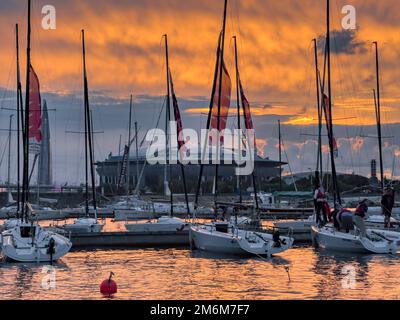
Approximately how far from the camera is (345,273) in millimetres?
35375

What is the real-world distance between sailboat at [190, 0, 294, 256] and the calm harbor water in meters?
0.66

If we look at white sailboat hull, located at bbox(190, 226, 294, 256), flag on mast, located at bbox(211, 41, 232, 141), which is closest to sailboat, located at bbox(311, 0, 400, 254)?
white sailboat hull, located at bbox(190, 226, 294, 256)

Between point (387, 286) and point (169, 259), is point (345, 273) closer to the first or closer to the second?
point (387, 286)

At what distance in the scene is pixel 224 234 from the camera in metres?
43.2

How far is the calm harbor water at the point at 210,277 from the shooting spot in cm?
2928

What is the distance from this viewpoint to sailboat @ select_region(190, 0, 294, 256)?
135 ft

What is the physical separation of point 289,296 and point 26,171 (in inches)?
896

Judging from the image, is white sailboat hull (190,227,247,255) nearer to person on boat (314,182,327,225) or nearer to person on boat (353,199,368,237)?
person on boat (353,199,368,237)

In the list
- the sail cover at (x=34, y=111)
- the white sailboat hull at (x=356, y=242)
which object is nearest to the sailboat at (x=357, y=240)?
the white sailboat hull at (x=356, y=242)

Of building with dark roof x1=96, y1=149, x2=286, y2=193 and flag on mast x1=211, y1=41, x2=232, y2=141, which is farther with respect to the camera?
building with dark roof x1=96, y1=149, x2=286, y2=193

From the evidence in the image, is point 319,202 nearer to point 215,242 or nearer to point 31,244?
point 215,242

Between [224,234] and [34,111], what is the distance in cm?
1537

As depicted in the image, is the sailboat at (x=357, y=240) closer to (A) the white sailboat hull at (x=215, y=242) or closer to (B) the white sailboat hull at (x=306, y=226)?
(B) the white sailboat hull at (x=306, y=226)

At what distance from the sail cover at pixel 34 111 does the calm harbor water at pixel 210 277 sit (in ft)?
28.5
